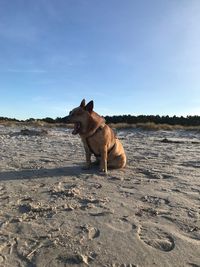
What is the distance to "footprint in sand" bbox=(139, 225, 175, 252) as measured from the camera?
3.71 meters

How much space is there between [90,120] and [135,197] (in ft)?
7.36

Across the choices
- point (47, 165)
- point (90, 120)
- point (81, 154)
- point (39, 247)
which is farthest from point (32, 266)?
point (81, 154)

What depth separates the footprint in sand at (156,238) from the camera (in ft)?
12.2

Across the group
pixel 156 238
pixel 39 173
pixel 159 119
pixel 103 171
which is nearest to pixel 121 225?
pixel 156 238

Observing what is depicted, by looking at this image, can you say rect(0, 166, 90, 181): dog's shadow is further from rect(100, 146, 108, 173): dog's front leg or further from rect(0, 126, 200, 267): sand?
rect(100, 146, 108, 173): dog's front leg

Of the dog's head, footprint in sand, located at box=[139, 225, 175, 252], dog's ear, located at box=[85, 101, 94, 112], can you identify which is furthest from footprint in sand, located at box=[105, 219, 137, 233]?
dog's ear, located at box=[85, 101, 94, 112]

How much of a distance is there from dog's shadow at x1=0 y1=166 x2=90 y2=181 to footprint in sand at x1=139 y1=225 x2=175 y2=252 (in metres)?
3.24

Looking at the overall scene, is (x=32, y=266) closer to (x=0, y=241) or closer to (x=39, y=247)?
(x=39, y=247)

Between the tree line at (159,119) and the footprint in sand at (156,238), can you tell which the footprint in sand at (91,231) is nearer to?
the footprint in sand at (156,238)

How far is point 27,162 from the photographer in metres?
8.63

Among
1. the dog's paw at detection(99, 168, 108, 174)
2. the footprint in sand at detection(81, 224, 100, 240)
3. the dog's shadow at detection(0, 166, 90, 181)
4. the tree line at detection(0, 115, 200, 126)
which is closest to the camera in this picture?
the footprint in sand at detection(81, 224, 100, 240)

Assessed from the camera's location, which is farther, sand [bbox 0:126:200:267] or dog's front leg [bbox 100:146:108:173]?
dog's front leg [bbox 100:146:108:173]

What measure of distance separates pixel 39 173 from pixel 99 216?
9.79ft

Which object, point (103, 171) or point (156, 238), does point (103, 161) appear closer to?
point (103, 171)
